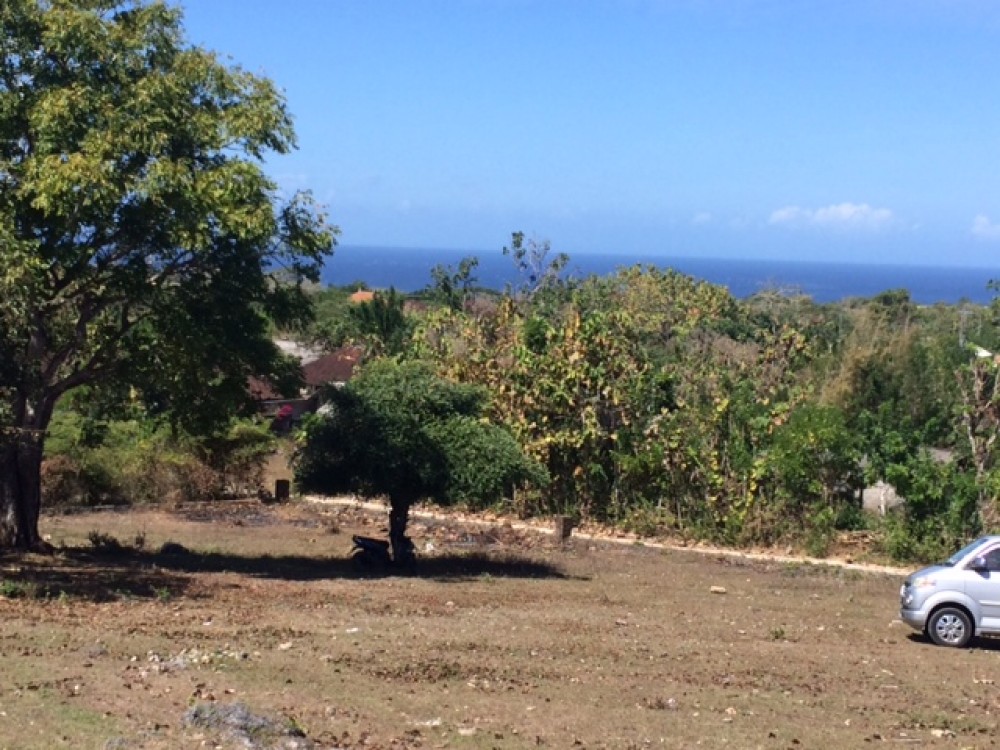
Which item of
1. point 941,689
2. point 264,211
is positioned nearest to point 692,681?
point 941,689

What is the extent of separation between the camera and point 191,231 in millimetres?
17359

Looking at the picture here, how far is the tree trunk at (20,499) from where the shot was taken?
19656mm

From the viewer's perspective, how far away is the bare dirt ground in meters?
10.2

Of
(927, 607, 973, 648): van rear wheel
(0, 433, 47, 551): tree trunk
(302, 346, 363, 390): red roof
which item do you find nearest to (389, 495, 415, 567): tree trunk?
(0, 433, 47, 551): tree trunk

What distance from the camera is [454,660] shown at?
13.0 m

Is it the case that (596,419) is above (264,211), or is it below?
below

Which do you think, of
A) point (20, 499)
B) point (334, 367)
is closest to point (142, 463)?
point (20, 499)

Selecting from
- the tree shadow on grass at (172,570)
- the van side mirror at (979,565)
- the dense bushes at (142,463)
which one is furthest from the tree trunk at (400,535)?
the dense bushes at (142,463)

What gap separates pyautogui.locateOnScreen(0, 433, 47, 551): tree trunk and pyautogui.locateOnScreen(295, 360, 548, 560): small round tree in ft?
14.1

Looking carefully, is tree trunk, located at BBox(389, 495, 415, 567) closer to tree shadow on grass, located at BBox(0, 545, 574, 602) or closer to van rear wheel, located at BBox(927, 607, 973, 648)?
tree shadow on grass, located at BBox(0, 545, 574, 602)

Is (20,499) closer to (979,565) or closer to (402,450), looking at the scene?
(402,450)

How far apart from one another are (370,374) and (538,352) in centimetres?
889

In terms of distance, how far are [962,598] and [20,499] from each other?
1398cm

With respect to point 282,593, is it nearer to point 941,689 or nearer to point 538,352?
point 941,689
